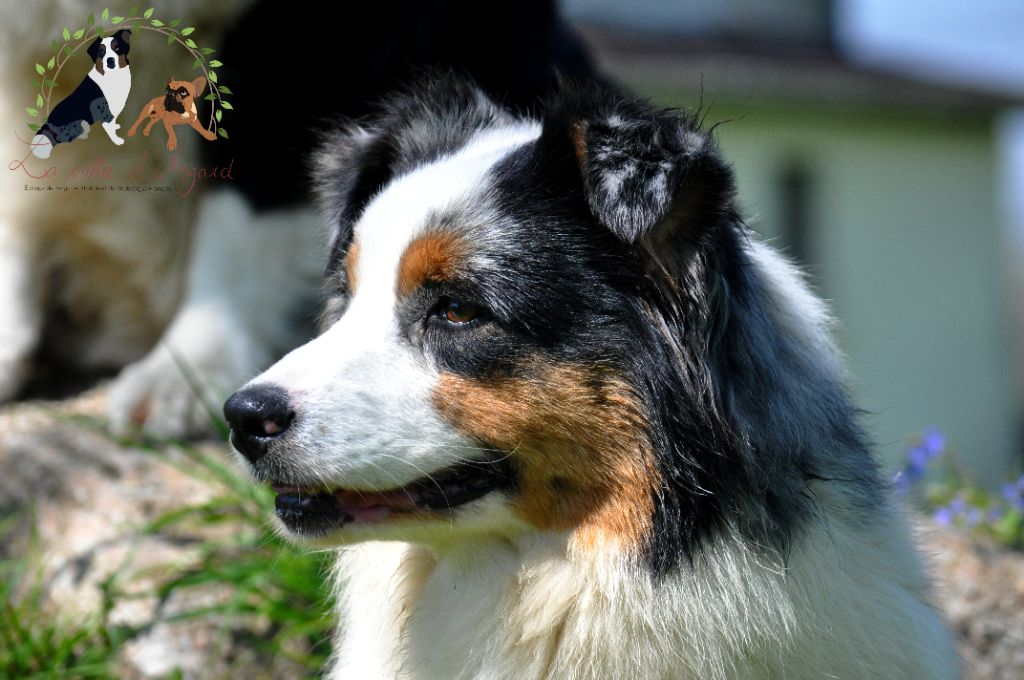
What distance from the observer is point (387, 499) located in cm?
273

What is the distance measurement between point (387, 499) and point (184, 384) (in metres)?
1.95

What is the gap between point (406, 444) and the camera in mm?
2604

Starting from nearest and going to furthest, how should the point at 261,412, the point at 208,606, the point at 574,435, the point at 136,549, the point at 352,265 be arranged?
the point at 261,412
the point at 574,435
the point at 352,265
the point at 208,606
the point at 136,549

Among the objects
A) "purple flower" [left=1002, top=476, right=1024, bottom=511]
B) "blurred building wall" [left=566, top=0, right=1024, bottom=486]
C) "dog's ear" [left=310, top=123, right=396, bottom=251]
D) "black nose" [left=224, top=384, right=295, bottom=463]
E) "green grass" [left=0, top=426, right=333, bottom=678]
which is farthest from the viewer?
"blurred building wall" [left=566, top=0, right=1024, bottom=486]

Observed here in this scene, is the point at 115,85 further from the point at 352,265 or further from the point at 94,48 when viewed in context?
the point at 352,265

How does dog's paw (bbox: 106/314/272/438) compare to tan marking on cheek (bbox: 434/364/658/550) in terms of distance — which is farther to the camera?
dog's paw (bbox: 106/314/272/438)

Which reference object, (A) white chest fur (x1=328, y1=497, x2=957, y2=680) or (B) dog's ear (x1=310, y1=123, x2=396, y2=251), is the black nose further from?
(B) dog's ear (x1=310, y1=123, x2=396, y2=251)

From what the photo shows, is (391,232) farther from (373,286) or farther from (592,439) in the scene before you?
(592,439)

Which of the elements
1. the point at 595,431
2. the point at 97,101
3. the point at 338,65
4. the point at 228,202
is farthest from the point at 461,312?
the point at 97,101

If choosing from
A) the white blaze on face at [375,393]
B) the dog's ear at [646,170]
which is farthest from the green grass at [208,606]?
the dog's ear at [646,170]

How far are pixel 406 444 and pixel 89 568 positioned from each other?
1.86 m

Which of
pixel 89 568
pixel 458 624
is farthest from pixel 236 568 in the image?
pixel 458 624

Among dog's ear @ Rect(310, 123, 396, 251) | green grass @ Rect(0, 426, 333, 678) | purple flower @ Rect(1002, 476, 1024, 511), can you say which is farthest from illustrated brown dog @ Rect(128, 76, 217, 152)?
purple flower @ Rect(1002, 476, 1024, 511)

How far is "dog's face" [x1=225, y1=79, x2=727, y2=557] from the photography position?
2594mm
